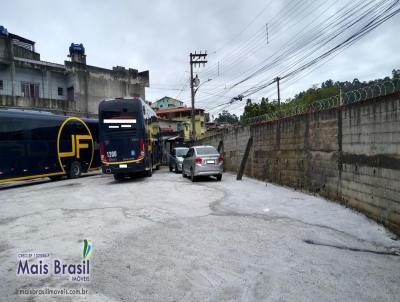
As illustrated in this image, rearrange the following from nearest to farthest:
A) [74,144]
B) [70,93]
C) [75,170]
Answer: [74,144]
[75,170]
[70,93]

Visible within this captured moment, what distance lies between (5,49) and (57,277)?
2727cm

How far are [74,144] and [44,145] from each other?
218cm

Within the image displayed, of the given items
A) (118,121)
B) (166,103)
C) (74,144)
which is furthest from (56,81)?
(166,103)

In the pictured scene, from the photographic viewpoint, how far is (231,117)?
114 m

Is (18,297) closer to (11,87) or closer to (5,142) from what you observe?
(5,142)

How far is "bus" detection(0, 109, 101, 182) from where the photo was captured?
48.0 feet

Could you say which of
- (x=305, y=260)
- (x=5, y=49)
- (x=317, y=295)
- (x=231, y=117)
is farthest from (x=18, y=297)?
(x=231, y=117)

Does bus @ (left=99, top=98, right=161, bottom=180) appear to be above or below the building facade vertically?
below

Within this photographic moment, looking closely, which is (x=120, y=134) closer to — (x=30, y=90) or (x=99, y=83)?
(x=30, y=90)

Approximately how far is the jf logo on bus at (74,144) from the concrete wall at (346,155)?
11.6m
